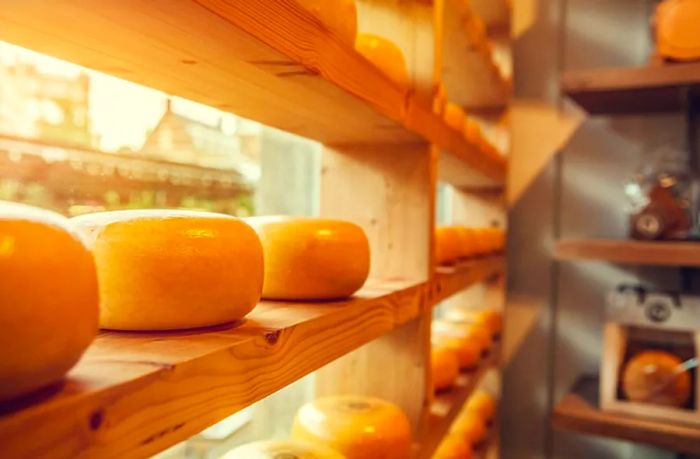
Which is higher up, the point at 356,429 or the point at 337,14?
the point at 337,14

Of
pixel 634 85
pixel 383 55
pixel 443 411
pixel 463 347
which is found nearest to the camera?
pixel 383 55

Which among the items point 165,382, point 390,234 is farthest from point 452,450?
point 165,382

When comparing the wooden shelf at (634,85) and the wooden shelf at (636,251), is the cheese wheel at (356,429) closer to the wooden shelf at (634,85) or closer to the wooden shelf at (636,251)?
the wooden shelf at (636,251)

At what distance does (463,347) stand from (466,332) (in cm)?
15

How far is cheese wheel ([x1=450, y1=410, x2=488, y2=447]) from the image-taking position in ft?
6.00

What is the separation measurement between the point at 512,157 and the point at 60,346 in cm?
231

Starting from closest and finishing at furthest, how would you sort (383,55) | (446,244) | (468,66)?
1. (383,55)
2. (446,244)
3. (468,66)

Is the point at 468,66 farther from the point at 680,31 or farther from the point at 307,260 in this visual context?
the point at 307,260

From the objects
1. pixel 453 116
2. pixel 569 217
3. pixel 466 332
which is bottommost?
pixel 466 332

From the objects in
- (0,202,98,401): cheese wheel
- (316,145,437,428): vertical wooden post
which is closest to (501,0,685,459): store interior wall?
(316,145,437,428): vertical wooden post

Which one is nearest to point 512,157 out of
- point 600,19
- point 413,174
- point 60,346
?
point 600,19

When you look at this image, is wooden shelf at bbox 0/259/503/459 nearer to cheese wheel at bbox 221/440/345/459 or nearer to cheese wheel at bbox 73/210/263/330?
cheese wheel at bbox 73/210/263/330

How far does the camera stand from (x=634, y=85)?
188 centimetres

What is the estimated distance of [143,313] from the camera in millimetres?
589
